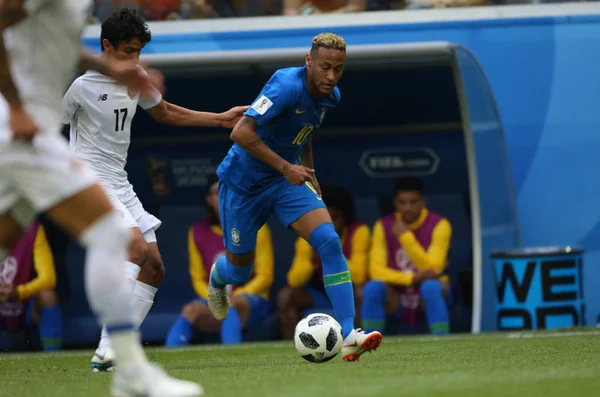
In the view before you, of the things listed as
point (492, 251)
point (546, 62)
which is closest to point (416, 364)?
point (492, 251)

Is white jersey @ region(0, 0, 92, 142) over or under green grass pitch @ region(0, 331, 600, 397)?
over

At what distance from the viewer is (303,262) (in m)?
11.8

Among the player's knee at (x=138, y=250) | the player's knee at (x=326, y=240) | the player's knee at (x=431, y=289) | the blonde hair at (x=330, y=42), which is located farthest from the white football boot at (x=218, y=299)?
the player's knee at (x=431, y=289)

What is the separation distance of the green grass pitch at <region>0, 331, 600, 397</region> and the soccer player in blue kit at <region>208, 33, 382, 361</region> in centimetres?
52

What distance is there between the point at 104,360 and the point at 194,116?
70.0 inches

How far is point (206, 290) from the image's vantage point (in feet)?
38.4

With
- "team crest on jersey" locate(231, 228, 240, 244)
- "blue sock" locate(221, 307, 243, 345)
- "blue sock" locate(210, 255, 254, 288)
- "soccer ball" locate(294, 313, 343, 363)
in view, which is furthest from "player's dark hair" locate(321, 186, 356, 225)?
"soccer ball" locate(294, 313, 343, 363)

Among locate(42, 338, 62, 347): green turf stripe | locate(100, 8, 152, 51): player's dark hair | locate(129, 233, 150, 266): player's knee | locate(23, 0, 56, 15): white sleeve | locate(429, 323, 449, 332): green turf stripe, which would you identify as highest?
locate(100, 8, 152, 51): player's dark hair

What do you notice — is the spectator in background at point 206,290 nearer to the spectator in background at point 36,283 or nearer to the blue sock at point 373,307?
the blue sock at point 373,307

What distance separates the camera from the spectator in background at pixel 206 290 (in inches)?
449

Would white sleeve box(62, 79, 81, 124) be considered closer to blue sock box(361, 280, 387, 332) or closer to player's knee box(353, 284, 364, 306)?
blue sock box(361, 280, 387, 332)

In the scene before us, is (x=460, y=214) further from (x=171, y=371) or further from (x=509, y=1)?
(x=171, y=371)

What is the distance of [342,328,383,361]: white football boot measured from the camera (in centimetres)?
704

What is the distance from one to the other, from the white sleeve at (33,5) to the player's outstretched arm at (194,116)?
2.97 meters
